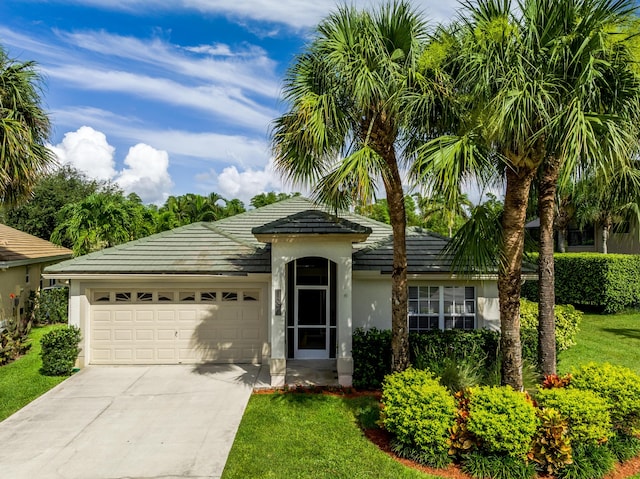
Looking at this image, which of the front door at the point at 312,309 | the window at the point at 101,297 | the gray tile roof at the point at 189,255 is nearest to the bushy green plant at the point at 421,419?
the front door at the point at 312,309

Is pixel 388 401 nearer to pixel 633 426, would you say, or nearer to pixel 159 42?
pixel 633 426

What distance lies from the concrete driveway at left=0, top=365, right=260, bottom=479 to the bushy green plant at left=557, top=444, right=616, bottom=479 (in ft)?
18.4

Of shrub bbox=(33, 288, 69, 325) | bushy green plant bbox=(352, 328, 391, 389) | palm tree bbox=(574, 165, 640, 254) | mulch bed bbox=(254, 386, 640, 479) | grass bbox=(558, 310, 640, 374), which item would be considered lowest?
mulch bed bbox=(254, 386, 640, 479)

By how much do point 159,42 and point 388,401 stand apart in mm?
12821

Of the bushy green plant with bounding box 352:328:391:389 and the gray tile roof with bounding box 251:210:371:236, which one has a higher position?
the gray tile roof with bounding box 251:210:371:236

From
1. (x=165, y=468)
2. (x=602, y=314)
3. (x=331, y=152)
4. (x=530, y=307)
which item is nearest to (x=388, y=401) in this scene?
(x=165, y=468)

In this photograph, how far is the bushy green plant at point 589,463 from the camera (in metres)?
6.23

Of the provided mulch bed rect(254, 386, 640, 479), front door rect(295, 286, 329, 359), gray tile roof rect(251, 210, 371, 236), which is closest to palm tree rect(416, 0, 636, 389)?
gray tile roof rect(251, 210, 371, 236)

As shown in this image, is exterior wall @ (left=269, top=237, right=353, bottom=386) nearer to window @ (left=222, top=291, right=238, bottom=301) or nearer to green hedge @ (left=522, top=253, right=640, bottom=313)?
window @ (left=222, top=291, right=238, bottom=301)

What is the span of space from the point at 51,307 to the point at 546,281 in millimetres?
19455

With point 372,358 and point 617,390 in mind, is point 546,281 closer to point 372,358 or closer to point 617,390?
point 617,390

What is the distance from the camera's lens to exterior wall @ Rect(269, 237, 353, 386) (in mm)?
10234

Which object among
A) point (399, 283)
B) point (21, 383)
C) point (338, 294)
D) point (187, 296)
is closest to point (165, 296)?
point (187, 296)

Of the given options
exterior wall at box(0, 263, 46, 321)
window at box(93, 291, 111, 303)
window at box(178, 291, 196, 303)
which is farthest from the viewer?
exterior wall at box(0, 263, 46, 321)
